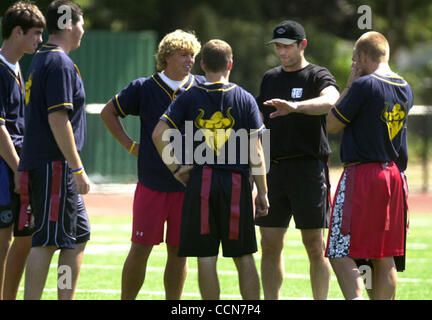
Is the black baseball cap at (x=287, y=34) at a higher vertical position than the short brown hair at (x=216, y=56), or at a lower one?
higher

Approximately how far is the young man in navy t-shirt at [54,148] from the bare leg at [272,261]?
2.01m

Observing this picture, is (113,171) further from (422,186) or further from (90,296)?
(90,296)

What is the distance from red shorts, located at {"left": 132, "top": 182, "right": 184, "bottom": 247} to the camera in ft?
24.3

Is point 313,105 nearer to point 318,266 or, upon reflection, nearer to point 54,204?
point 318,266

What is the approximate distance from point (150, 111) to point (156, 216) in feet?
2.92

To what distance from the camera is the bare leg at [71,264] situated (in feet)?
22.3

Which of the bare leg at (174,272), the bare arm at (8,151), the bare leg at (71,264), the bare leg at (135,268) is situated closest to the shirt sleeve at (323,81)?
the bare leg at (174,272)

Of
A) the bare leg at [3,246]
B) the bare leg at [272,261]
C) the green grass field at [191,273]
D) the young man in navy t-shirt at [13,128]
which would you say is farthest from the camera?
the green grass field at [191,273]

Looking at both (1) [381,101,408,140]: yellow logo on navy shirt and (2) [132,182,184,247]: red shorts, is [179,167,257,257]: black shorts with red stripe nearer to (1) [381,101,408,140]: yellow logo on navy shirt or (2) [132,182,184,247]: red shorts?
(2) [132,182,184,247]: red shorts

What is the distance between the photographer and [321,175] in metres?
7.98

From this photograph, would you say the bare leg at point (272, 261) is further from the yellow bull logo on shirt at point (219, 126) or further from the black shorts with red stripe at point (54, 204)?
the black shorts with red stripe at point (54, 204)

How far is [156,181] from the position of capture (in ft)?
24.5

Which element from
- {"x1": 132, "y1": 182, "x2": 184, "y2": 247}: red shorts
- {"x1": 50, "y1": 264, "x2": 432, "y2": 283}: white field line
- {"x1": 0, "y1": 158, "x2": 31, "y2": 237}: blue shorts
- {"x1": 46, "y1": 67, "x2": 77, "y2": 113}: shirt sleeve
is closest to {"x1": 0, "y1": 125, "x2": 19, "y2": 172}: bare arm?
{"x1": 0, "y1": 158, "x2": 31, "y2": 237}: blue shorts

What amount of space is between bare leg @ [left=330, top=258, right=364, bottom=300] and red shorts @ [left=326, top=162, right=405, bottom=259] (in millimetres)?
70
